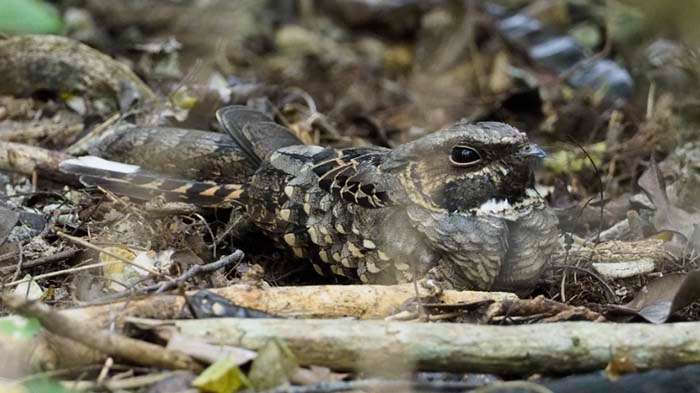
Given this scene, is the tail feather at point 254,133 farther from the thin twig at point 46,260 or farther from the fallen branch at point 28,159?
the thin twig at point 46,260

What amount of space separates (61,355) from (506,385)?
115 cm

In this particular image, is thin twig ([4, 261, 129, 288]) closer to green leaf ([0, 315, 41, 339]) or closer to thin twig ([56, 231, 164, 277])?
thin twig ([56, 231, 164, 277])

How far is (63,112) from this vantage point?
4961mm

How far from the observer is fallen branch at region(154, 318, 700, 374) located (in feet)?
8.55

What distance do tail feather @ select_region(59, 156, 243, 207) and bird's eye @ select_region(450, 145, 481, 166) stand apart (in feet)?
3.05

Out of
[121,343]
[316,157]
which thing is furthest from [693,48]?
[121,343]

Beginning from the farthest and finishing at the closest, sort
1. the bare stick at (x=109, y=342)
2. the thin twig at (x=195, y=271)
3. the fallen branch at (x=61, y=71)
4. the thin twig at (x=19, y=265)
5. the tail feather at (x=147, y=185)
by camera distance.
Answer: the fallen branch at (x=61, y=71), the tail feather at (x=147, y=185), the thin twig at (x=19, y=265), the thin twig at (x=195, y=271), the bare stick at (x=109, y=342)

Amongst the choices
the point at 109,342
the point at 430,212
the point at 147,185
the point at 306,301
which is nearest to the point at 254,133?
the point at 147,185

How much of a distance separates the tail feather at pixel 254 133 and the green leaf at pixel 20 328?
4.64ft

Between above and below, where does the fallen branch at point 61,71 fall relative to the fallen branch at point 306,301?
below

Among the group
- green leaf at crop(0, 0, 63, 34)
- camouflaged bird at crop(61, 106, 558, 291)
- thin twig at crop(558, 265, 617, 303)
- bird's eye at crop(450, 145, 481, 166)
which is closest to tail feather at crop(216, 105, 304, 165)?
camouflaged bird at crop(61, 106, 558, 291)

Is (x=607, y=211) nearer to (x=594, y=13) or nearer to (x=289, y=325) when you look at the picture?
(x=289, y=325)

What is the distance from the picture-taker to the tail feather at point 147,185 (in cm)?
382

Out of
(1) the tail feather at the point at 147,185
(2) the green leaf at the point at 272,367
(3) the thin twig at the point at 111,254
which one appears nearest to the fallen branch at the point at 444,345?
(2) the green leaf at the point at 272,367
